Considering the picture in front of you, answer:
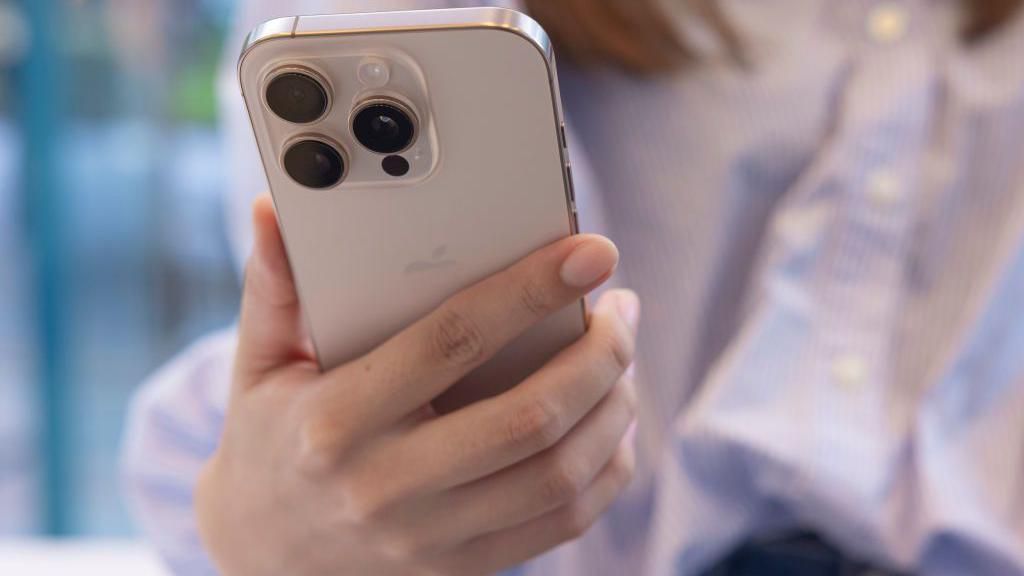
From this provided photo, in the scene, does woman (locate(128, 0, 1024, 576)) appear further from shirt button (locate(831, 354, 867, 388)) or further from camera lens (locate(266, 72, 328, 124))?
camera lens (locate(266, 72, 328, 124))

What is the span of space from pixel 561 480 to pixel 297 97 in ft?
0.50

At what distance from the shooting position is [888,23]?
1.68 ft

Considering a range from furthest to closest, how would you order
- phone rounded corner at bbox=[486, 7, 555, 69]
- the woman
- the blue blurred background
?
the blue blurred background, the woman, phone rounded corner at bbox=[486, 7, 555, 69]

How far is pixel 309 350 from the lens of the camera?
40cm

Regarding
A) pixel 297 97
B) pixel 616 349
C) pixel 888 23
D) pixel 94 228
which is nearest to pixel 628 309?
pixel 616 349

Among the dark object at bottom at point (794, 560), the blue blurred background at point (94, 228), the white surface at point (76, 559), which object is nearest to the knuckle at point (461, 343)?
the dark object at bottom at point (794, 560)

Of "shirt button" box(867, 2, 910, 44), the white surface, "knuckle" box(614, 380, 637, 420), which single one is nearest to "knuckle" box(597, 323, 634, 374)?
"knuckle" box(614, 380, 637, 420)

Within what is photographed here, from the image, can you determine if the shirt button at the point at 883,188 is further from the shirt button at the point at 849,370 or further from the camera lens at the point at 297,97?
the camera lens at the point at 297,97

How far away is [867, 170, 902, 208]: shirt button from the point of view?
0.49m

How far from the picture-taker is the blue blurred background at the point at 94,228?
141cm

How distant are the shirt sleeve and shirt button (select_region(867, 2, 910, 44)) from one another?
14.0 inches

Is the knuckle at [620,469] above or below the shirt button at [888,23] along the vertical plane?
below

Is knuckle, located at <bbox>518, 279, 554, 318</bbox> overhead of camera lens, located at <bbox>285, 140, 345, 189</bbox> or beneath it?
beneath

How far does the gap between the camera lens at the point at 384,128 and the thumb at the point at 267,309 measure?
0.06 meters
